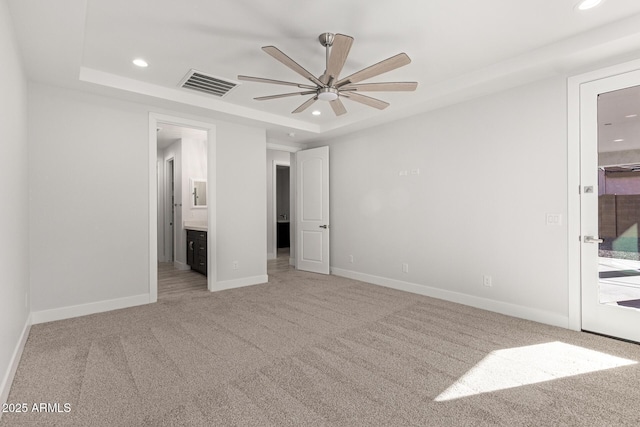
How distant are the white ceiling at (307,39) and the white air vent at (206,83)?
0.11 meters

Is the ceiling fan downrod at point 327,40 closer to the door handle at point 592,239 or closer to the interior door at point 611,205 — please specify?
the interior door at point 611,205

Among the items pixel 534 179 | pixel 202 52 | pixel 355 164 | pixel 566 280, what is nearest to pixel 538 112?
pixel 534 179

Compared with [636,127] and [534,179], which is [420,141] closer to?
[534,179]

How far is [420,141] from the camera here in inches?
177

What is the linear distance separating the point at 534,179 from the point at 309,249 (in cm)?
386

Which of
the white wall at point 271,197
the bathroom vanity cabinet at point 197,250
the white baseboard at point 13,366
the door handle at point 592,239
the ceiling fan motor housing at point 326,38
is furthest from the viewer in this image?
the white wall at point 271,197

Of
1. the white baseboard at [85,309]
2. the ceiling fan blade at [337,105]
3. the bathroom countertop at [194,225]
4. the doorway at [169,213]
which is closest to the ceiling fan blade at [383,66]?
the ceiling fan blade at [337,105]

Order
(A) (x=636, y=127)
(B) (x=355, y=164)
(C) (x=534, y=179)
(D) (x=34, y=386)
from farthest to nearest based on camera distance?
(B) (x=355, y=164), (C) (x=534, y=179), (A) (x=636, y=127), (D) (x=34, y=386)

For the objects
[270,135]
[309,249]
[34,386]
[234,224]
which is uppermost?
[270,135]

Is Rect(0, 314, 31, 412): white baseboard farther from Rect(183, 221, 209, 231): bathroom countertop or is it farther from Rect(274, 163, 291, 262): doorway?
Rect(274, 163, 291, 262): doorway

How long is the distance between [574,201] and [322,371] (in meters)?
2.87

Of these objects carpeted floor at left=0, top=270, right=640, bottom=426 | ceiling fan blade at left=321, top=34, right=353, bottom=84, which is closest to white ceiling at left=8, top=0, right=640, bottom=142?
ceiling fan blade at left=321, top=34, right=353, bottom=84

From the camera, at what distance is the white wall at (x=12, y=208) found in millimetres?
2018

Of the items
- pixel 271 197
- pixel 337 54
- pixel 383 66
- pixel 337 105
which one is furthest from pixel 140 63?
pixel 271 197
